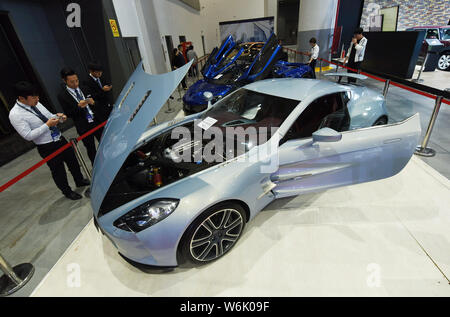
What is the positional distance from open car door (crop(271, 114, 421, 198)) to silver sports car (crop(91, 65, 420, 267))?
1cm

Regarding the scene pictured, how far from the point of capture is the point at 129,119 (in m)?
1.58

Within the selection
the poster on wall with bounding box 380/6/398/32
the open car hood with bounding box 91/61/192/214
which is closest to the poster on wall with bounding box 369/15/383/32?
the poster on wall with bounding box 380/6/398/32

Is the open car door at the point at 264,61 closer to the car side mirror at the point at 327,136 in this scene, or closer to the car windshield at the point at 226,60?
the car windshield at the point at 226,60

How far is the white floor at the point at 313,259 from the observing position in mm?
1746

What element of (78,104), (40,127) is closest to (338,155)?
(40,127)

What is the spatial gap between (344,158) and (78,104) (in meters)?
3.34

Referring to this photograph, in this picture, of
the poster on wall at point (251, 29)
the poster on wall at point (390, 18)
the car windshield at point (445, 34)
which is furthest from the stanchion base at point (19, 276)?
the poster on wall at point (251, 29)

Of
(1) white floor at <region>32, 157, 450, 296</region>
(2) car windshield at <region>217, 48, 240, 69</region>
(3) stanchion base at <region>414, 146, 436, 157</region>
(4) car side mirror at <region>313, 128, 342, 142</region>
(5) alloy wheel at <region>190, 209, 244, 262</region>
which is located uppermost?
(2) car windshield at <region>217, 48, 240, 69</region>

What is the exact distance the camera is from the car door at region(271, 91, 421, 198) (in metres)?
2.03

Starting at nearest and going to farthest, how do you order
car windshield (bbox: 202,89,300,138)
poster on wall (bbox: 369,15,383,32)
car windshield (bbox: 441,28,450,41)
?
car windshield (bbox: 202,89,300,138)
car windshield (bbox: 441,28,450,41)
poster on wall (bbox: 369,15,383,32)

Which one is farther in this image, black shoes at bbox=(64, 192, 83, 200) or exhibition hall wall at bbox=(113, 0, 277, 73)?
exhibition hall wall at bbox=(113, 0, 277, 73)

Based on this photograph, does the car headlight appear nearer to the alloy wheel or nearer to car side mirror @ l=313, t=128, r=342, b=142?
the alloy wheel

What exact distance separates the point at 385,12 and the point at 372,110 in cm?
1108
